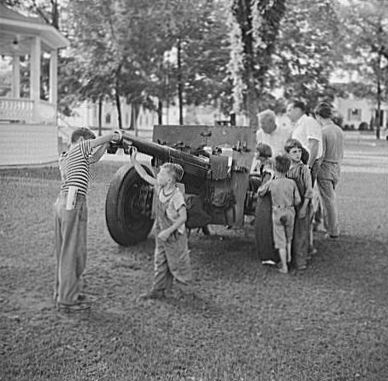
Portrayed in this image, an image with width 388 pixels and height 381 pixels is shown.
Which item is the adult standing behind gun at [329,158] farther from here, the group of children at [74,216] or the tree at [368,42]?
the tree at [368,42]

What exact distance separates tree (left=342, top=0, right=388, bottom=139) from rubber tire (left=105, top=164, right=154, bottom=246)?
41.8 metres

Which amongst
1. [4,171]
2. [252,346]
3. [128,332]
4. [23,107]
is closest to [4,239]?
[128,332]

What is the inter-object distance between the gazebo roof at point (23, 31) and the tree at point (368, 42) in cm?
3066

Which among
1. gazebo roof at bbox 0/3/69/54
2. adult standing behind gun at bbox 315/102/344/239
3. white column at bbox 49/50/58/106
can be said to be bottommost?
adult standing behind gun at bbox 315/102/344/239

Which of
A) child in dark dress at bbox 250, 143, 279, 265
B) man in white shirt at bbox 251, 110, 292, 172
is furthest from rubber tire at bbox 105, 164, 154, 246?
man in white shirt at bbox 251, 110, 292, 172

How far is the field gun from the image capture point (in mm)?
6801

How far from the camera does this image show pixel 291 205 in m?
6.56

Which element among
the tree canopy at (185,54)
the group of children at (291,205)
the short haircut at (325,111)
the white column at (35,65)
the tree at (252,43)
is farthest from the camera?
the tree canopy at (185,54)

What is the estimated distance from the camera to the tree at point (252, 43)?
75.9 ft

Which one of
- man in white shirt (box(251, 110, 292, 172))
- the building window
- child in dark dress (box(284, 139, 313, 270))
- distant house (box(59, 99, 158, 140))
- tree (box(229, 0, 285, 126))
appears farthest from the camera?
the building window

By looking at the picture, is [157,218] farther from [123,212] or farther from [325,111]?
[325,111]

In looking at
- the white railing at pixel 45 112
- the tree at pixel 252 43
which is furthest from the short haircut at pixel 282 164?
the tree at pixel 252 43

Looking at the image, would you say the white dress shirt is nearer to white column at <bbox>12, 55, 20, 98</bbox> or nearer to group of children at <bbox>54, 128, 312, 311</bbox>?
group of children at <bbox>54, 128, 312, 311</bbox>

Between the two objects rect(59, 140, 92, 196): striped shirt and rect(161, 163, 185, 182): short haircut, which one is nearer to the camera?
rect(59, 140, 92, 196): striped shirt
